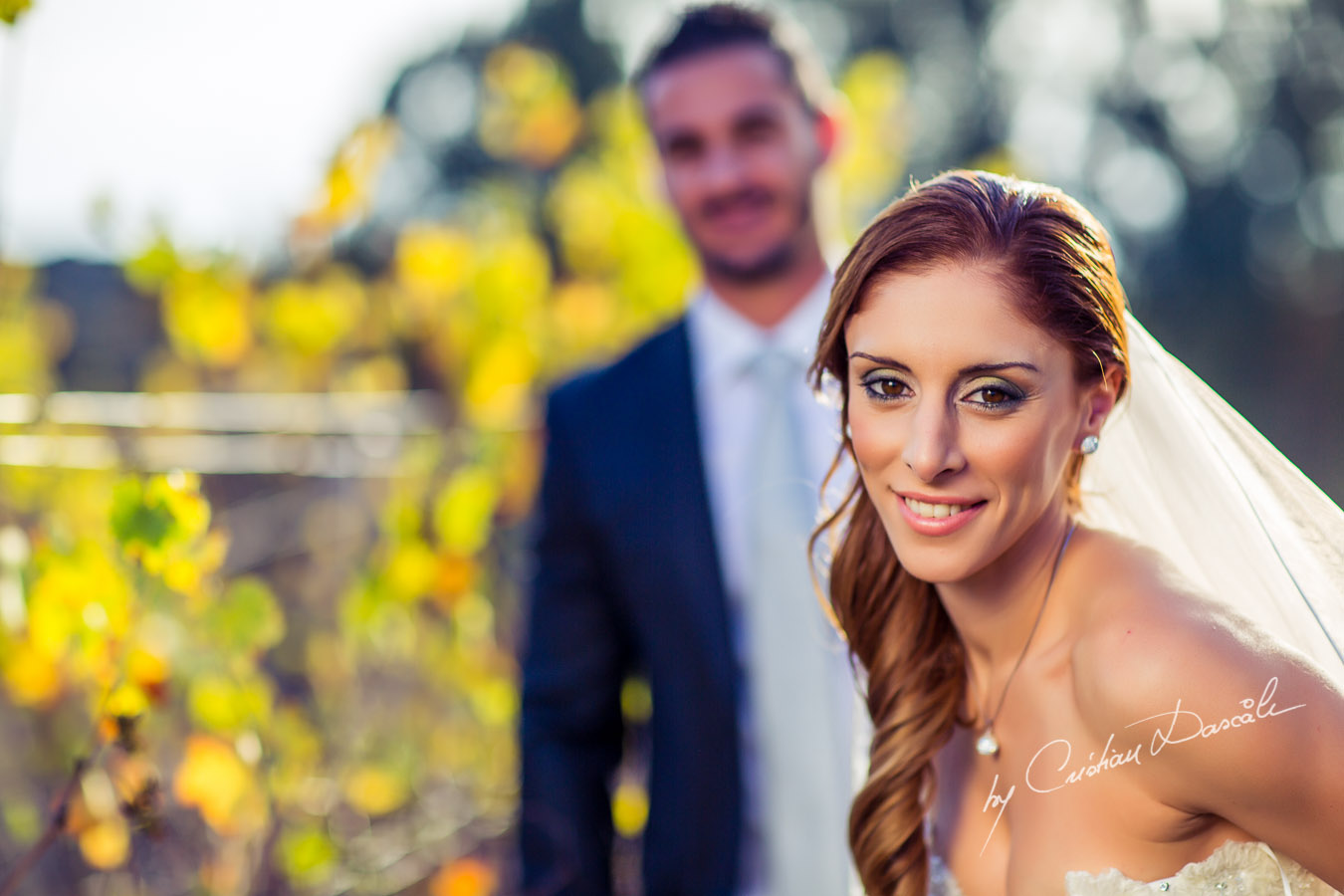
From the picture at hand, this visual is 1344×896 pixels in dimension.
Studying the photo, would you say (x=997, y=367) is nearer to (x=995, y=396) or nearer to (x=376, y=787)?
(x=995, y=396)

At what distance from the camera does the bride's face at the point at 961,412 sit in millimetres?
1326

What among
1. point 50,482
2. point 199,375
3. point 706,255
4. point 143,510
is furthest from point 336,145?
point 199,375

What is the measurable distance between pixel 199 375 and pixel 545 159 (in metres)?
2.44

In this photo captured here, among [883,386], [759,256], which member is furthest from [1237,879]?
[759,256]

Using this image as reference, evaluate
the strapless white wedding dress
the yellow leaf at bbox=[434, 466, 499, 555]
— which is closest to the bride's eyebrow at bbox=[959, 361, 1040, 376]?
the strapless white wedding dress

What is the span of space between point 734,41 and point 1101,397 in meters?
1.62

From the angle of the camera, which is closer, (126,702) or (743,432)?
(126,702)

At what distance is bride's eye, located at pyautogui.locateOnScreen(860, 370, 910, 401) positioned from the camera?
140cm

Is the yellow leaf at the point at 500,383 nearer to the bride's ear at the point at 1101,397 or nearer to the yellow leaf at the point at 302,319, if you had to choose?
the yellow leaf at the point at 302,319

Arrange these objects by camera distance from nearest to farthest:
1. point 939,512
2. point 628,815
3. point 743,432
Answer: point 939,512 → point 743,432 → point 628,815

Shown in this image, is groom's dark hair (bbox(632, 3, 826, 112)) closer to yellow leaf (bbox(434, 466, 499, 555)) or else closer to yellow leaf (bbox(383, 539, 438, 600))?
yellow leaf (bbox(434, 466, 499, 555))

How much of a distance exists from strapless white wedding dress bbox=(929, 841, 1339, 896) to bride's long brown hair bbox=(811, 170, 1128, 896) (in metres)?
0.39

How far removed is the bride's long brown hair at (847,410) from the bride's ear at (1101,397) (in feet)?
0.05

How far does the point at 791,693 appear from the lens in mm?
2297
